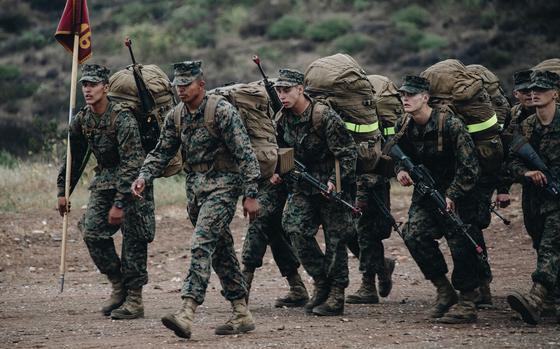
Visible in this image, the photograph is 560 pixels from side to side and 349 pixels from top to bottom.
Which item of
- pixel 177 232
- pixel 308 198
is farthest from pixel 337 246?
pixel 177 232

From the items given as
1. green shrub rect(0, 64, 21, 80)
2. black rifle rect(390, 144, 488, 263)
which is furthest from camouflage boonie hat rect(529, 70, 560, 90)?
green shrub rect(0, 64, 21, 80)

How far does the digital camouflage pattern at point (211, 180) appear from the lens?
8.31m

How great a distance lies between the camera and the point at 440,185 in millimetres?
9414

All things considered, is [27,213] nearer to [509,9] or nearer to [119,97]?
[119,97]

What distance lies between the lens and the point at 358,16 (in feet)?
142

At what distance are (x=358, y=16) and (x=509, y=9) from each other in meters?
7.34

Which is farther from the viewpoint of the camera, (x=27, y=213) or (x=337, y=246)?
(x=27, y=213)

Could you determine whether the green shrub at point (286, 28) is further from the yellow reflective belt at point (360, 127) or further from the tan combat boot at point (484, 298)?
the tan combat boot at point (484, 298)

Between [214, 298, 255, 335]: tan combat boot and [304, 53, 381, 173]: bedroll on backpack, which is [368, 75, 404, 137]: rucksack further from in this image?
[214, 298, 255, 335]: tan combat boot

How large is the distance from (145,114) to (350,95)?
192 centimetres

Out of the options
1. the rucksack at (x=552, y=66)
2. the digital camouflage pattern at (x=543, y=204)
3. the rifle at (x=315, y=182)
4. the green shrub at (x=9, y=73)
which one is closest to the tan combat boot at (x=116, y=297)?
the rifle at (x=315, y=182)

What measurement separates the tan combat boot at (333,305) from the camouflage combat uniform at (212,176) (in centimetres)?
122

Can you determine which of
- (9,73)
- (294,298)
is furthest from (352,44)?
(294,298)

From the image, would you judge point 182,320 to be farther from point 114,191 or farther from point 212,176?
point 114,191
